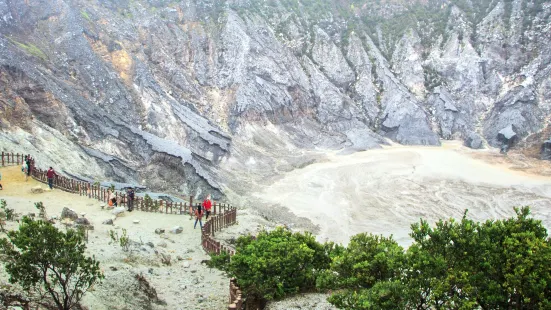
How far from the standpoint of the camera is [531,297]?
7598 millimetres

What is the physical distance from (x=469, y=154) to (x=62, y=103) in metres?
39.2

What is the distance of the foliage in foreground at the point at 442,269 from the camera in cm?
759

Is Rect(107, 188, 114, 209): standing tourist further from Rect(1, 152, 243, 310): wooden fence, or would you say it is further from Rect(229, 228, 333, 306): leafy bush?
Rect(229, 228, 333, 306): leafy bush

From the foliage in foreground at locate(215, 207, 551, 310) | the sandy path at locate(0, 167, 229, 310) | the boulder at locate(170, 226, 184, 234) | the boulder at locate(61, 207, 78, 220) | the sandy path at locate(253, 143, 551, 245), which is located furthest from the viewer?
the sandy path at locate(253, 143, 551, 245)

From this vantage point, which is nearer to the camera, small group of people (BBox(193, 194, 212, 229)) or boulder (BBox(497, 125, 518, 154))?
small group of people (BBox(193, 194, 212, 229))

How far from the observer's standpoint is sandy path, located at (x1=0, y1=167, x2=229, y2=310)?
1185 cm

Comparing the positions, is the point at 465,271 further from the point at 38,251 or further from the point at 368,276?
the point at 38,251

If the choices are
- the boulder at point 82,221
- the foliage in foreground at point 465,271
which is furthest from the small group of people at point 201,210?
the foliage in foreground at point 465,271

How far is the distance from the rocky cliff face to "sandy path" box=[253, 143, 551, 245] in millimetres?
4917

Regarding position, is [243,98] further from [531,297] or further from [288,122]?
[531,297]

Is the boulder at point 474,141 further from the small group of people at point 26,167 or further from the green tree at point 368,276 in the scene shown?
the small group of people at point 26,167

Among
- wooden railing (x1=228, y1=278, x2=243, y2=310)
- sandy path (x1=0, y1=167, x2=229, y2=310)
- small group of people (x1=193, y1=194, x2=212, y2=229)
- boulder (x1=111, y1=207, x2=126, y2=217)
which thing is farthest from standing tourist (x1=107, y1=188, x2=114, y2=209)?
wooden railing (x1=228, y1=278, x2=243, y2=310)

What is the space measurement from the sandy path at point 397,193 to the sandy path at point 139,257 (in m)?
9.97

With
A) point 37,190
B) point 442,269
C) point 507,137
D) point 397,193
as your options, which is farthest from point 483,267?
point 507,137
